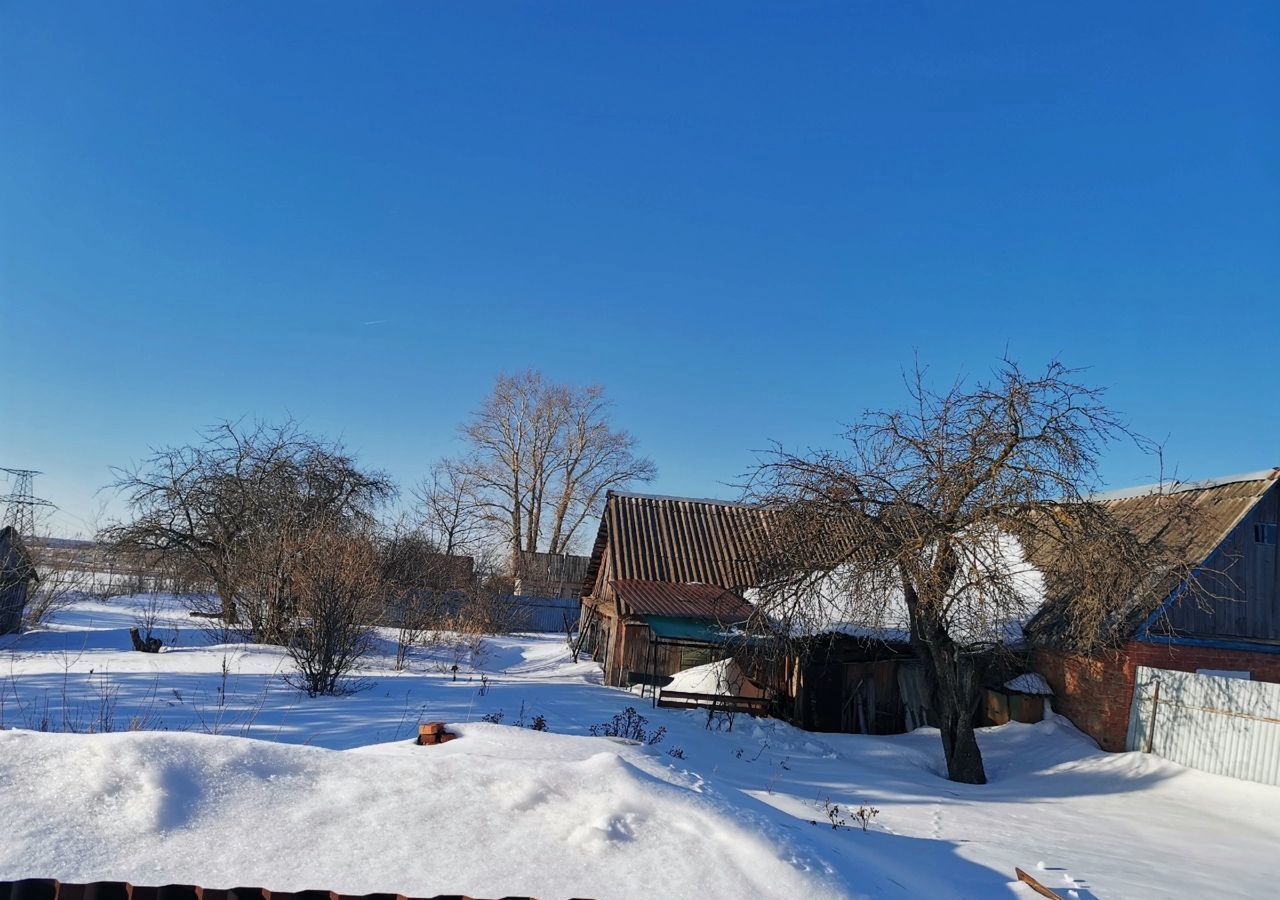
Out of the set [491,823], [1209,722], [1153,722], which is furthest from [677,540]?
[491,823]

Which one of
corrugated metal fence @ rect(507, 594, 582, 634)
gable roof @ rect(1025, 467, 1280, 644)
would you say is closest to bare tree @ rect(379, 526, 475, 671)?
corrugated metal fence @ rect(507, 594, 582, 634)

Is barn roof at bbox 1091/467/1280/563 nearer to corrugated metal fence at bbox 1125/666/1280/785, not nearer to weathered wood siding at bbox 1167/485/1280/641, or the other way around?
weathered wood siding at bbox 1167/485/1280/641

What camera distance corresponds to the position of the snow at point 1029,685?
1620 cm

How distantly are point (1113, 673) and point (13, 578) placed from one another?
23.7 metres

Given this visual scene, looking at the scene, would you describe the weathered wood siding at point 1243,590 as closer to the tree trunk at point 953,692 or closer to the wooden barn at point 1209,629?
the wooden barn at point 1209,629

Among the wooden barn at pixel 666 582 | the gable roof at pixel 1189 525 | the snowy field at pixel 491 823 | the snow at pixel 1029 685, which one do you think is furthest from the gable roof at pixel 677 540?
the snowy field at pixel 491 823

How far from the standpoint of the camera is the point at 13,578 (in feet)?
68.8

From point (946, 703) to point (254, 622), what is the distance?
1389 cm

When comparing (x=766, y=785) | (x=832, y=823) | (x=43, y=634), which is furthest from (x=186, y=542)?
(x=832, y=823)

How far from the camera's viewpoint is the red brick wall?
1476cm

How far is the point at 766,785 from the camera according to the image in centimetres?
1034

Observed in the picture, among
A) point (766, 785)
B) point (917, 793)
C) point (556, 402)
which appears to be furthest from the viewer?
point (556, 402)

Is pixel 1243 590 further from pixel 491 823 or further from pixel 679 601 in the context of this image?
pixel 491 823

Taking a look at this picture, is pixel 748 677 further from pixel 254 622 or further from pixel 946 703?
pixel 254 622
